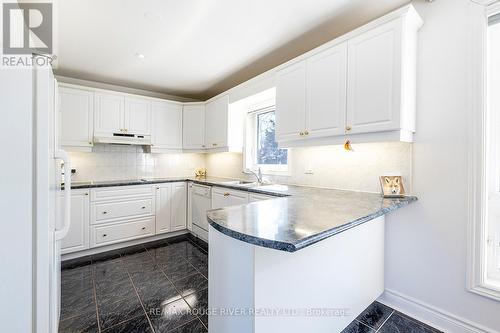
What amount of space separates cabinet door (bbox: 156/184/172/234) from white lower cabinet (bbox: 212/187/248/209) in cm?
89

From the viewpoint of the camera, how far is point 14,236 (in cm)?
79

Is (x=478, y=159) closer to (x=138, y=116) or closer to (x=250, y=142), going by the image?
(x=250, y=142)

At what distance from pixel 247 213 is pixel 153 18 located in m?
1.86

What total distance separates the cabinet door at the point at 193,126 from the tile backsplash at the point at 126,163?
42cm

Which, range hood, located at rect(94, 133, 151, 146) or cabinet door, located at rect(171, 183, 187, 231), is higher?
range hood, located at rect(94, 133, 151, 146)

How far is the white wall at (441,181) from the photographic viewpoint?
152 cm

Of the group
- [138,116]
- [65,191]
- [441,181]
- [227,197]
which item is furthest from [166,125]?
[441,181]

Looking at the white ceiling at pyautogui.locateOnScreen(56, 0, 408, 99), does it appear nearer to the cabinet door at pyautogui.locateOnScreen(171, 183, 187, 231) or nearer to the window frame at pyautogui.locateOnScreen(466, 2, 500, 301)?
the window frame at pyautogui.locateOnScreen(466, 2, 500, 301)

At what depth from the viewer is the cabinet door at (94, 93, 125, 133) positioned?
316 cm

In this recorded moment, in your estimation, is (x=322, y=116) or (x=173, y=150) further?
(x=173, y=150)

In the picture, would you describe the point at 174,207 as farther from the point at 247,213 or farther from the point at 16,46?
the point at 16,46

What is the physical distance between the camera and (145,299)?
6.32 ft

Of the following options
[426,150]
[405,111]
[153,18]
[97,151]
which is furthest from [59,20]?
[426,150]

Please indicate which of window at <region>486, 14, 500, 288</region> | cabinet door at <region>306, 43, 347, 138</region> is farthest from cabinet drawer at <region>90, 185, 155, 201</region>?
window at <region>486, 14, 500, 288</region>
